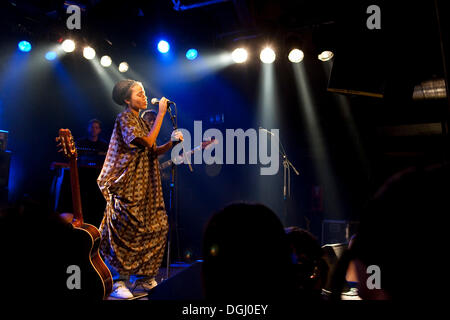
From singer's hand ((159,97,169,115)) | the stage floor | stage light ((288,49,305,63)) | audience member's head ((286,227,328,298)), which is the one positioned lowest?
the stage floor

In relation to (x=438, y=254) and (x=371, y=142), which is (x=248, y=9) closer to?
(x=371, y=142)

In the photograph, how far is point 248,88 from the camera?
7.50 metres

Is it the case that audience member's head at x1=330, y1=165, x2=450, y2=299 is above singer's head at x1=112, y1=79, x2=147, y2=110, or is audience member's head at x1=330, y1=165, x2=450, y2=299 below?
below

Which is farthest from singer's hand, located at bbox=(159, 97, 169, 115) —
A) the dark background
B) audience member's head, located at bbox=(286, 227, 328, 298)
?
the dark background

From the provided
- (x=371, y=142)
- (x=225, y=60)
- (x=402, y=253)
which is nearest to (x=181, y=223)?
(x=225, y=60)

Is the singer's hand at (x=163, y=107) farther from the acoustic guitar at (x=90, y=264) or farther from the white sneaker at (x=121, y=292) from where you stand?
the white sneaker at (x=121, y=292)

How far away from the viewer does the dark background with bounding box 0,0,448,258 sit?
13.8 ft

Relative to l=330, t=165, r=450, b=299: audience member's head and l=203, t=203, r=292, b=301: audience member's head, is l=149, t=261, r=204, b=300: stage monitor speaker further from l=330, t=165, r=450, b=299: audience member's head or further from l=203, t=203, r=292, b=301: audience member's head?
l=330, t=165, r=450, b=299: audience member's head

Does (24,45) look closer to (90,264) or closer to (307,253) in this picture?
(90,264)

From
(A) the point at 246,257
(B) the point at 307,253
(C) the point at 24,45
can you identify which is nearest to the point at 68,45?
(C) the point at 24,45

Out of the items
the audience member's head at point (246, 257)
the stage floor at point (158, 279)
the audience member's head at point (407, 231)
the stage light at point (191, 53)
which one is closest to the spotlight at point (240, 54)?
the stage light at point (191, 53)

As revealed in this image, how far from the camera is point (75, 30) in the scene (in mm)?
4953

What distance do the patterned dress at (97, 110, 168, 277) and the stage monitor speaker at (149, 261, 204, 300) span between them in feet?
2.75

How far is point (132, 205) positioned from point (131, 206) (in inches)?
0.5
